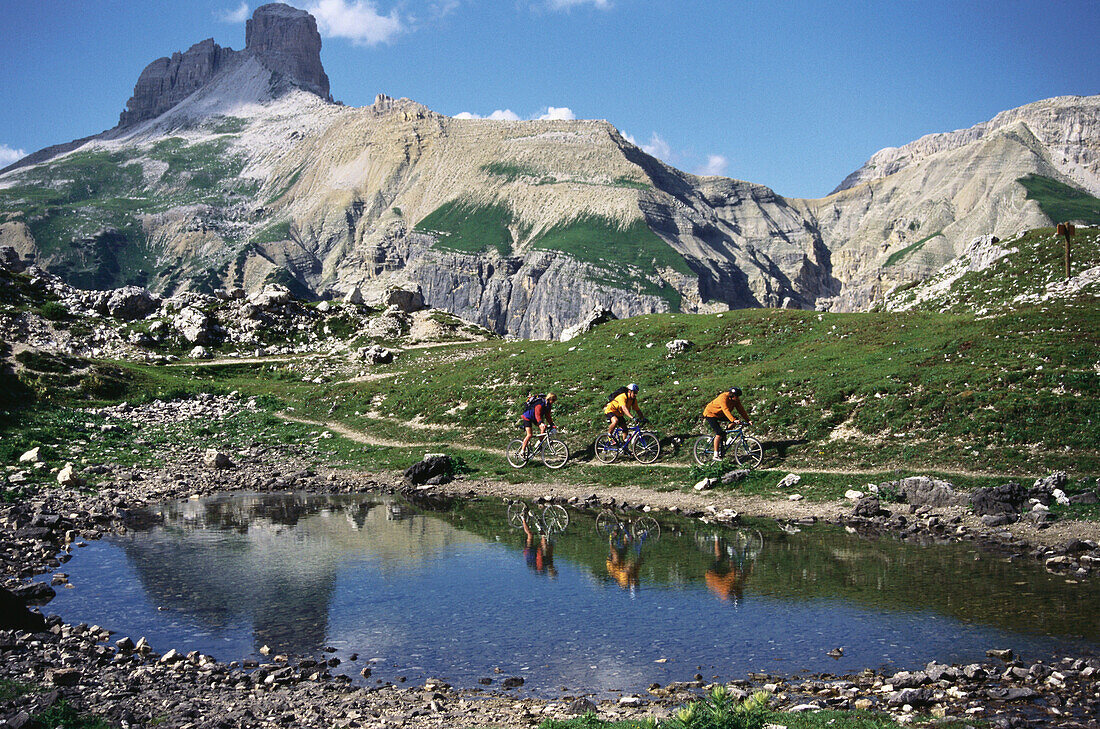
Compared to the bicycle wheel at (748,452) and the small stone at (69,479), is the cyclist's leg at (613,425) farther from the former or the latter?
the small stone at (69,479)

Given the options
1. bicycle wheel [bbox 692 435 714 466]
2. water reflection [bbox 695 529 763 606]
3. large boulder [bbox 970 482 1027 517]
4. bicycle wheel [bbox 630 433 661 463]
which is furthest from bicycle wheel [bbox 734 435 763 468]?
large boulder [bbox 970 482 1027 517]

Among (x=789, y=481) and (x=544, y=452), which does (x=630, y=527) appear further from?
(x=544, y=452)

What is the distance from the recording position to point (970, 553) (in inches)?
787

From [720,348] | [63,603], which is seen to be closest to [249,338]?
[720,348]

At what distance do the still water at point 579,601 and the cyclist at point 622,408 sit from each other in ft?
26.4

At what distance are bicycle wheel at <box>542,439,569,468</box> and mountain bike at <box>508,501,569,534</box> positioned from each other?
4.15 metres

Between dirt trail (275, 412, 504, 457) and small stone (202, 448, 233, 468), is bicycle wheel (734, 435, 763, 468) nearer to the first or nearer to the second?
dirt trail (275, 412, 504, 457)

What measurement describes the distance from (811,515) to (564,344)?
35.1 metres

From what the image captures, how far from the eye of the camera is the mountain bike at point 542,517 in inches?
1013

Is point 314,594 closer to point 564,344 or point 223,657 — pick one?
point 223,657

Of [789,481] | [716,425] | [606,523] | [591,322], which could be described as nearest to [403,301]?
[591,322]

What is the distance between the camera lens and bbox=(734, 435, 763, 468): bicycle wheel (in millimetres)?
29812

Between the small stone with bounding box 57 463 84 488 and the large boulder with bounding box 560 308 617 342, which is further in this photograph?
the large boulder with bounding box 560 308 617 342

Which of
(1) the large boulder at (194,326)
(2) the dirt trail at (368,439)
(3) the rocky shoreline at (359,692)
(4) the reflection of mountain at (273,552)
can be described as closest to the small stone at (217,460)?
(4) the reflection of mountain at (273,552)
